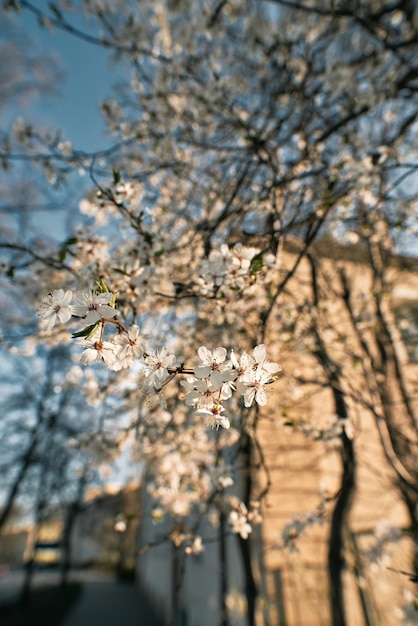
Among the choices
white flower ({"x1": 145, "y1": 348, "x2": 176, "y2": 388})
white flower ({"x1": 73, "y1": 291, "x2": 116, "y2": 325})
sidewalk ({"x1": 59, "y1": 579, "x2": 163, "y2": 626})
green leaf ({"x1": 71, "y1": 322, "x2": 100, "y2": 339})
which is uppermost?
white flower ({"x1": 73, "y1": 291, "x2": 116, "y2": 325})

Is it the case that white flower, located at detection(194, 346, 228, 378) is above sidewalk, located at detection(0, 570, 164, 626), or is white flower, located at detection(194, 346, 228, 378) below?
above

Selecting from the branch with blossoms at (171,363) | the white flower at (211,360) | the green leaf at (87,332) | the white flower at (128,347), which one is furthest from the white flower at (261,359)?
the green leaf at (87,332)

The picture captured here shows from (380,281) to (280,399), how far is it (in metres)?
1.91

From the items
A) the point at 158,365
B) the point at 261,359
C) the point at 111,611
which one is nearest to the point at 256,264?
the point at 261,359

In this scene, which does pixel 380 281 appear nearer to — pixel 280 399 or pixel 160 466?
pixel 280 399

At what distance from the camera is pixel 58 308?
1.20 meters

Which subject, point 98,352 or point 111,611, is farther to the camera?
point 111,611

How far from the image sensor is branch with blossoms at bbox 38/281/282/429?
113 centimetres

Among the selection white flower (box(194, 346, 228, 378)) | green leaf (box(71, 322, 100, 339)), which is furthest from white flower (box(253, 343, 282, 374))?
green leaf (box(71, 322, 100, 339))

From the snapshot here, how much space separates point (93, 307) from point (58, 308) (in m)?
0.15

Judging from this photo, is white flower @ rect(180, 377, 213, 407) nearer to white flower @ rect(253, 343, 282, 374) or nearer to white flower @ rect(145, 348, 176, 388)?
white flower @ rect(145, 348, 176, 388)

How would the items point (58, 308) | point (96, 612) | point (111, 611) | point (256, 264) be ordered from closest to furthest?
point (58, 308)
point (256, 264)
point (96, 612)
point (111, 611)

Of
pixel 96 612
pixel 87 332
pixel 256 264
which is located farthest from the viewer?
pixel 96 612

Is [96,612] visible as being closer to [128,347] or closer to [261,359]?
[128,347]
